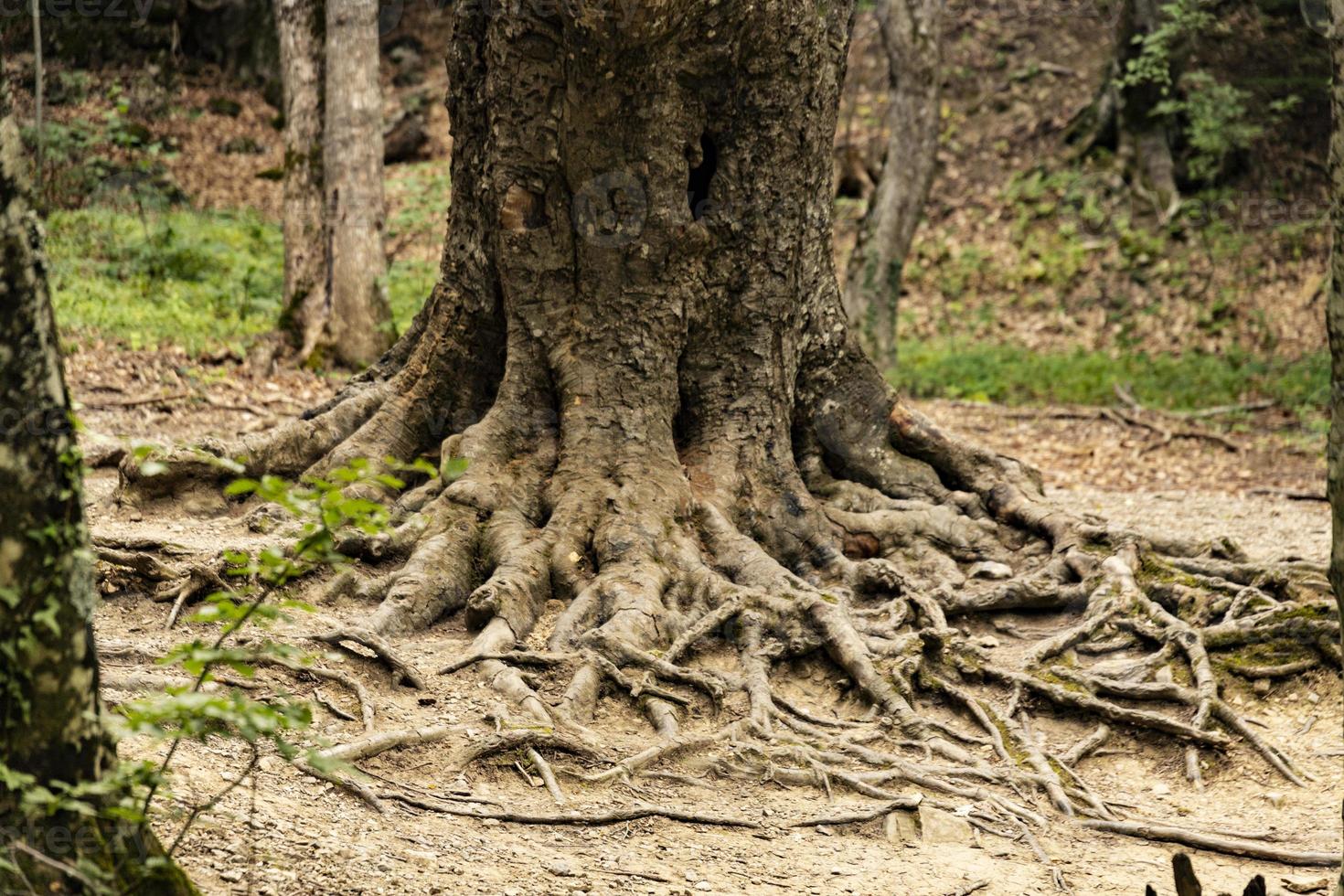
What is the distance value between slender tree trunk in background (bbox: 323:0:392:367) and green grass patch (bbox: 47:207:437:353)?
1100mm

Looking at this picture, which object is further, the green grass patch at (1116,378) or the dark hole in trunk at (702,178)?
the green grass patch at (1116,378)

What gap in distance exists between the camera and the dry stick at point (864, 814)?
4117 mm

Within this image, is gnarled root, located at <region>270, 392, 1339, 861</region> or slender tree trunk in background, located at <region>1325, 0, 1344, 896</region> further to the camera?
gnarled root, located at <region>270, 392, 1339, 861</region>

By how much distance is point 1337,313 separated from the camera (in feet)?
8.40

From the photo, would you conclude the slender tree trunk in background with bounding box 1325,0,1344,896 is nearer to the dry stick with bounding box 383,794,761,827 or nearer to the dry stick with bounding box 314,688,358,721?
A: the dry stick with bounding box 383,794,761,827

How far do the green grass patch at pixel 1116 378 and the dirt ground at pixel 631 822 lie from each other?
806 centimetres

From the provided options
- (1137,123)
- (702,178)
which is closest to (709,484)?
(702,178)

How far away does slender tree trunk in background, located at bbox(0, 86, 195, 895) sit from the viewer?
214 centimetres

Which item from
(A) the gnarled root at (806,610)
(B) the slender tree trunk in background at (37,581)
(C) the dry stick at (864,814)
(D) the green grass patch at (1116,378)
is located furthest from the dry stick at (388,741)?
(D) the green grass patch at (1116,378)

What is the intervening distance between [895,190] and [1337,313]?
1179 cm

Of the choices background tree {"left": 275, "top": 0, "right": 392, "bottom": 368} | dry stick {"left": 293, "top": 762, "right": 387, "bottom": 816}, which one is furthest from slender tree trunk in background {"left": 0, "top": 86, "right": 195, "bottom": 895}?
background tree {"left": 275, "top": 0, "right": 392, "bottom": 368}

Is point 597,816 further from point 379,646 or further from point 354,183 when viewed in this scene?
point 354,183

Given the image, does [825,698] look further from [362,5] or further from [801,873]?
[362,5]

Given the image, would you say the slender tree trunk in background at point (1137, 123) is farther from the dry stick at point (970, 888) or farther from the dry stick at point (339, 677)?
the dry stick at point (339, 677)
